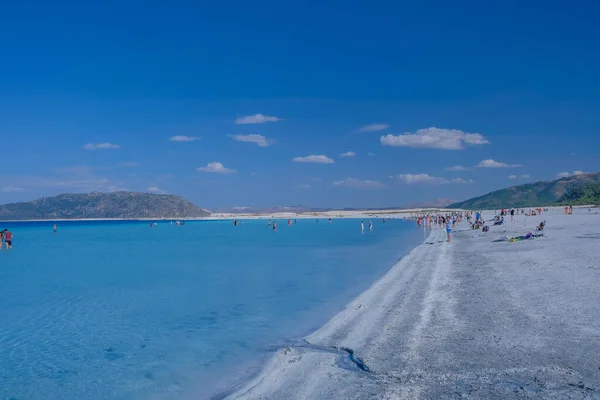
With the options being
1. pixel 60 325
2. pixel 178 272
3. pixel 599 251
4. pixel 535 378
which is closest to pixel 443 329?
pixel 535 378

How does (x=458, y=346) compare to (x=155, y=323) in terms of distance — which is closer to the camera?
(x=458, y=346)

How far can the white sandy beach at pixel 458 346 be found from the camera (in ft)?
19.5

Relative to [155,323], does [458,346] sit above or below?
above

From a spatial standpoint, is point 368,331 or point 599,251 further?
point 599,251

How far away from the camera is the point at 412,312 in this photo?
1066cm

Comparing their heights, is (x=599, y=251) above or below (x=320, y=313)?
above

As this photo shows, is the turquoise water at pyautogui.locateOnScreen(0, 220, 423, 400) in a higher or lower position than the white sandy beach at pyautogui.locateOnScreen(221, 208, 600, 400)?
lower

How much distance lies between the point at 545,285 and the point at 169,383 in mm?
9269

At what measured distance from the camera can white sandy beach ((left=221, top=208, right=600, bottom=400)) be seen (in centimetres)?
595

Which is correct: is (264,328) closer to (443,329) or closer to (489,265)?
(443,329)

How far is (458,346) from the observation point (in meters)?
7.61

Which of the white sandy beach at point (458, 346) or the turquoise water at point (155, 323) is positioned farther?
the turquoise water at point (155, 323)

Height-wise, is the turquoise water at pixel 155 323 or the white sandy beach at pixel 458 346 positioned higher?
the white sandy beach at pixel 458 346

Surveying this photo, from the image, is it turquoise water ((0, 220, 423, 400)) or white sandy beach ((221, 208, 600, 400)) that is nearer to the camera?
white sandy beach ((221, 208, 600, 400))
